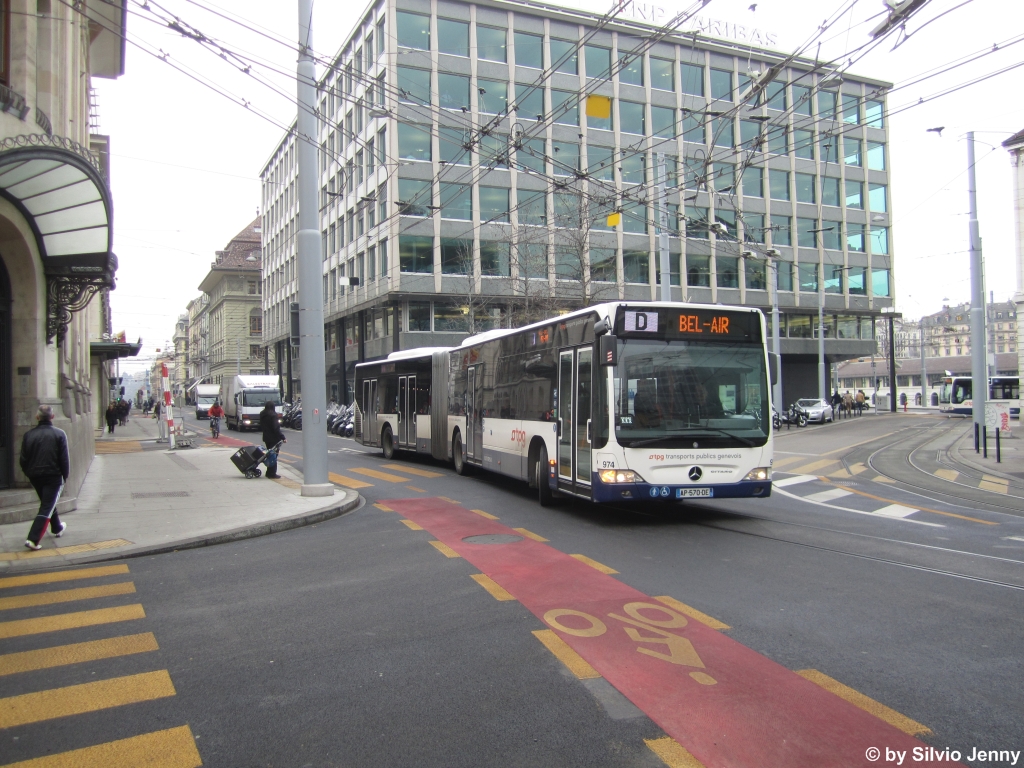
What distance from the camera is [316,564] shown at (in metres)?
8.33

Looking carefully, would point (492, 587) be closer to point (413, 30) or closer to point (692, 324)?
point (692, 324)

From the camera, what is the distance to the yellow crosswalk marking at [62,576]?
25.4 ft

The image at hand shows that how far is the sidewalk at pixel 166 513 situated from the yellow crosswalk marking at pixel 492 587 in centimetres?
419

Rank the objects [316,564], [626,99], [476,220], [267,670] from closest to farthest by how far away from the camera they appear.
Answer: [267,670] → [316,564] → [476,220] → [626,99]

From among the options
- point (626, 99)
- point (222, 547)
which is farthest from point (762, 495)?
point (626, 99)

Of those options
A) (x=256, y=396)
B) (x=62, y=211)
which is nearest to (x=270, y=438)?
(x=62, y=211)

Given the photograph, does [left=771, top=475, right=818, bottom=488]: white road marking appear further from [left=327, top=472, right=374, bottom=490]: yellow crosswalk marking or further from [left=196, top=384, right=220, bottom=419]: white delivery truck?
[left=196, top=384, right=220, bottom=419]: white delivery truck

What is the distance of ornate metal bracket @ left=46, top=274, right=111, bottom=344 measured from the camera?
41.9 feet

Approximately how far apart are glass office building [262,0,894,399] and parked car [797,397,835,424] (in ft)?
29.4

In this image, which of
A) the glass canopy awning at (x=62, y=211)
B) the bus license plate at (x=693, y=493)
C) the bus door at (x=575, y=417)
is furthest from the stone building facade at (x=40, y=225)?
the bus license plate at (x=693, y=493)

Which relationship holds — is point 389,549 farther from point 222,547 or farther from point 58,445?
point 58,445

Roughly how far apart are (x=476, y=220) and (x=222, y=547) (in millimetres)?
35245

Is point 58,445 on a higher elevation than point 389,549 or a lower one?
higher

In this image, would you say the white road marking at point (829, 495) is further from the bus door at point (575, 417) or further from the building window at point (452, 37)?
the building window at point (452, 37)
